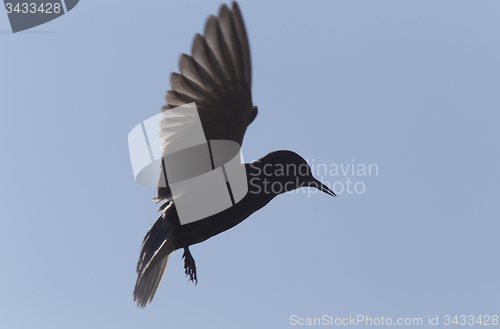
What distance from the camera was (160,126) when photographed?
15.3 ft

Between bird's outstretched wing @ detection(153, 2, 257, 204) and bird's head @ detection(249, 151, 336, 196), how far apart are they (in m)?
0.80

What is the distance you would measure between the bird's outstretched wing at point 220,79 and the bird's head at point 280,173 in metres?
0.80

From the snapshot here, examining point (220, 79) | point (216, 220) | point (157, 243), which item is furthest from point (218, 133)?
point (157, 243)

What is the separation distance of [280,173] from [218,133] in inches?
45.7

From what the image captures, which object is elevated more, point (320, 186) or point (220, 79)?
point (220, 79)

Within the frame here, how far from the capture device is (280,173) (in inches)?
222

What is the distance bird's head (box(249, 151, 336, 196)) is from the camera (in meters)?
5.48

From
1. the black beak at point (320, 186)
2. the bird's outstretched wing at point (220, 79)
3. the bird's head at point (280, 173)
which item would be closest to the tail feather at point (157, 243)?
the bird's head at point (280, 173)

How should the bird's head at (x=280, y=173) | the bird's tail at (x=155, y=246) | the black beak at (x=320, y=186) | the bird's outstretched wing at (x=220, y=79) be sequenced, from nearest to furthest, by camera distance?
the bird's outstretched wing at (x=220, y=79)
the bird's tail at (x=155, y=246)
the bird's head at (x=280, y=173)
the black beak at (x=320, y=186)

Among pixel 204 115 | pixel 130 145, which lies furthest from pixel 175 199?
pixel 204 115

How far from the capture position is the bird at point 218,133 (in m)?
4.21

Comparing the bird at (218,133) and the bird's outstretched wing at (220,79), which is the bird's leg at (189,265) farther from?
the bird's outstretched wing at (220,79)

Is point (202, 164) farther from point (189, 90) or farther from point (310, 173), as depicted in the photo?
point (310, 173)

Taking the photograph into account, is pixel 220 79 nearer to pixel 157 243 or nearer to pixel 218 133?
pixel 218 133
